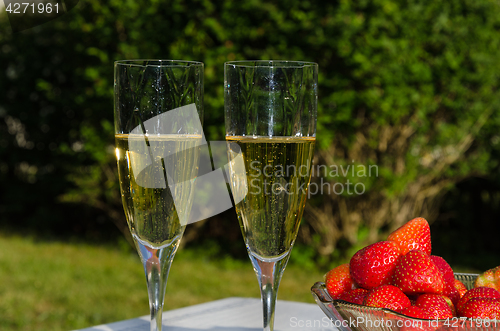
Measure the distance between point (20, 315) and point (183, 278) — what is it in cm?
136

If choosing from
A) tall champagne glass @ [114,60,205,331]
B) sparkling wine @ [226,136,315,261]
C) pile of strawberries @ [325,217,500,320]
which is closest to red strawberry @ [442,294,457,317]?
pile of strawberries @ [325,217,500,320]

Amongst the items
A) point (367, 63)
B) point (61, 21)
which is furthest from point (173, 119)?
point (61, 21)

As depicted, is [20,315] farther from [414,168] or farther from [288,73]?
[288,73]

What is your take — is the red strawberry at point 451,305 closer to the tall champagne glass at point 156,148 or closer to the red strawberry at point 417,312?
the red strawberry at point 417,312

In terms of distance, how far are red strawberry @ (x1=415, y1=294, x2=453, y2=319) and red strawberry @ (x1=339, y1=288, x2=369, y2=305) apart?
0.34 feet

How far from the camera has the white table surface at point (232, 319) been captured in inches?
52.9

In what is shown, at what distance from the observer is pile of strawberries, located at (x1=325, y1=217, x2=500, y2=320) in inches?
35.9

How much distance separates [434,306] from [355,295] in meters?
0.17

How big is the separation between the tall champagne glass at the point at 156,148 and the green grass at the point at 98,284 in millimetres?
2882

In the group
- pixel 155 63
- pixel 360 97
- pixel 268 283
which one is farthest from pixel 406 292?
pixel 360 97

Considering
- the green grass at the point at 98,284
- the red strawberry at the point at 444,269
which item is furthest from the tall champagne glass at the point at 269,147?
the green grass at the point at 98,284

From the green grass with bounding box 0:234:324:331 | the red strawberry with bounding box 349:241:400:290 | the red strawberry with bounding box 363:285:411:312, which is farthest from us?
the green grass with bounding box 0:234:324:331

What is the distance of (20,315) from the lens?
3.71m

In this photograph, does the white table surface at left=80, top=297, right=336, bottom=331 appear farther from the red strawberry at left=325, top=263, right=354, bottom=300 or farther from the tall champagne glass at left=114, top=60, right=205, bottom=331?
the tall champagne glass at left=114, top=60, right=205, bottom=331
